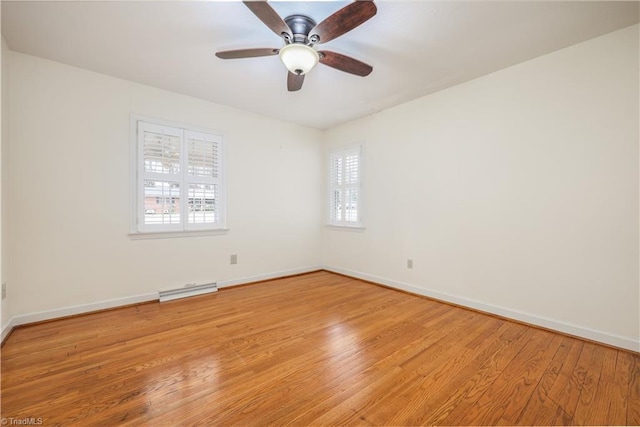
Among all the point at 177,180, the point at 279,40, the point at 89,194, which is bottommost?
the point at 89,194

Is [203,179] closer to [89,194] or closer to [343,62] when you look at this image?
[89,194]

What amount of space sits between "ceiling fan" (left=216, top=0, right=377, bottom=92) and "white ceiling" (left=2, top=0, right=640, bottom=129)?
5.3 inches

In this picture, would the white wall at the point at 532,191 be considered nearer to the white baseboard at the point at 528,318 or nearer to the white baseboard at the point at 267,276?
the white baseboard at the point at 528,318

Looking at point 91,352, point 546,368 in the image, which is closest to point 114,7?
point 91,352

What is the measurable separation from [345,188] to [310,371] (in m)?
3.12

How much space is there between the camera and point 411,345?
7.13 feet

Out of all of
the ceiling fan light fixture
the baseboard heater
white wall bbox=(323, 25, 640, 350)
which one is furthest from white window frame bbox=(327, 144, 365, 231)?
the ceiling fan light fixture

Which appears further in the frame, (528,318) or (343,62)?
(528,318)

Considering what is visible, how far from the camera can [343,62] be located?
Result: 2.27 m

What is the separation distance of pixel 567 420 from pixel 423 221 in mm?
2258

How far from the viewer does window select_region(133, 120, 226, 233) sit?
3125mm

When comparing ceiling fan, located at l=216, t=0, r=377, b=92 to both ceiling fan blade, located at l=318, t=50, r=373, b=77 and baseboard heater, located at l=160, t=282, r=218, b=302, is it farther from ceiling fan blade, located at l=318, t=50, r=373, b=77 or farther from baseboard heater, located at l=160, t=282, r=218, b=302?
baseboard heater, located at l=160, t=282, r=218, b=302

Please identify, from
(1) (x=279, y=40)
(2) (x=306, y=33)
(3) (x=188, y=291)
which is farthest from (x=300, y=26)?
(3) (x=188, y=291)

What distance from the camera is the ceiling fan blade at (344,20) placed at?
160 centimetres
